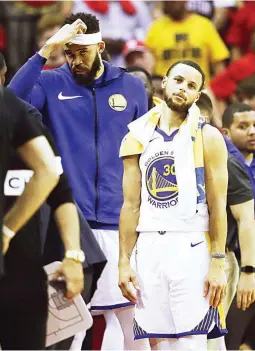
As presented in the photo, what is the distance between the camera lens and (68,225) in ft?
14.5

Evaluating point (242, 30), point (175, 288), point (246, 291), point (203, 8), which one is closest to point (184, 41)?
point (203, 8)

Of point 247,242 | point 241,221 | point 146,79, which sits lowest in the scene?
point 247,242

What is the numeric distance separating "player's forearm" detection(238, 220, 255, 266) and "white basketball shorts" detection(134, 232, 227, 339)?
0.66m

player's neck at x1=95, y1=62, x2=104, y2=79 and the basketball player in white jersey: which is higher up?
player's neck at x1=95, y1=62, x2=104, y2=79

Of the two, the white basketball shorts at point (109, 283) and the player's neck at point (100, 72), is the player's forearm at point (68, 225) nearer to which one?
the white basketball shorts at point (109, 283)

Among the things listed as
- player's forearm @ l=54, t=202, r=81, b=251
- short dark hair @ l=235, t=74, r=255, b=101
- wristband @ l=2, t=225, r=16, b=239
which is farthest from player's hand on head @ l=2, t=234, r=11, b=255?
short dark hair @ l=235, t=74, r=255, b=101

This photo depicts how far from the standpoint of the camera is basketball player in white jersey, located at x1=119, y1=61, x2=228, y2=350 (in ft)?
17.9

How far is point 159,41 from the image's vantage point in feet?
33.4

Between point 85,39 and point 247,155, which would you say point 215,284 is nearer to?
point 85,39

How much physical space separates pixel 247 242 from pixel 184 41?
422 centimetres

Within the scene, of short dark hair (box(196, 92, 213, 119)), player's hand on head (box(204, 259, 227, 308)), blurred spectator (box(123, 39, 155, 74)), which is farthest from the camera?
blurred spectator (box(123, 39, 155, 74))

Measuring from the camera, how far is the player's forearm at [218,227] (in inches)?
217

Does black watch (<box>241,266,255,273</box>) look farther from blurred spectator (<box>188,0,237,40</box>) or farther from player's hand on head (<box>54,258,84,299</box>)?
blurred spectator (<box>188,0,237,40</box>)

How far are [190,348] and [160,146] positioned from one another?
102cm
